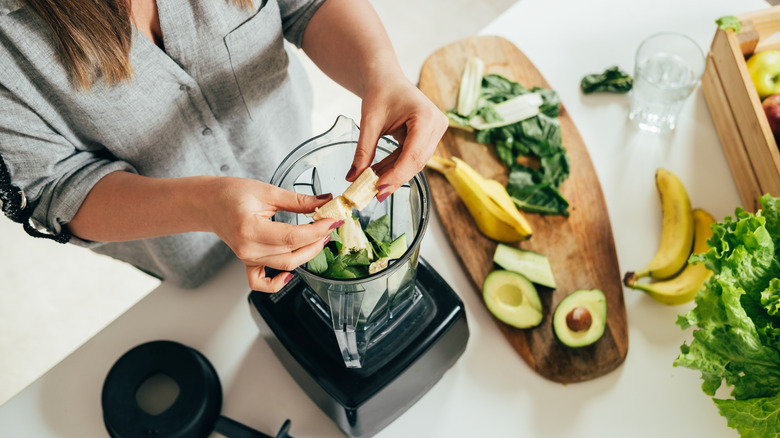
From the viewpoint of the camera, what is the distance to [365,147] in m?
0.79

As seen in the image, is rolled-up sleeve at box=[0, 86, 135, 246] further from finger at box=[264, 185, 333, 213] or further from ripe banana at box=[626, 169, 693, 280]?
ripe banana at box=[626, 169, 693, 280]

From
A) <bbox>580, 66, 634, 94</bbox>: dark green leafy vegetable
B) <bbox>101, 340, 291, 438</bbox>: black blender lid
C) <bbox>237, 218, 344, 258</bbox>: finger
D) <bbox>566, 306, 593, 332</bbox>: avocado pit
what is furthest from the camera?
<bbox>580, 66, 634, 94</bbox>: dark green leafy vegetable

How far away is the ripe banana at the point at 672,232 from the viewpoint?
111cm

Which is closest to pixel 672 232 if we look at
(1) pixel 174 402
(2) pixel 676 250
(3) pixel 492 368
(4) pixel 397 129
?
(2) pixel 676 250

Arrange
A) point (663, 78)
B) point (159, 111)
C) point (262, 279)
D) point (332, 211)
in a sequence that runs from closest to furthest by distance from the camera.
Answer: point (332, 211) → point (262, 279) → point (159, 111) → point (663, 78)

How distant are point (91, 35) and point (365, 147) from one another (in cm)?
42

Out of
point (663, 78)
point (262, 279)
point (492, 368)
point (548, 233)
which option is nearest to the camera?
point (262, 279)

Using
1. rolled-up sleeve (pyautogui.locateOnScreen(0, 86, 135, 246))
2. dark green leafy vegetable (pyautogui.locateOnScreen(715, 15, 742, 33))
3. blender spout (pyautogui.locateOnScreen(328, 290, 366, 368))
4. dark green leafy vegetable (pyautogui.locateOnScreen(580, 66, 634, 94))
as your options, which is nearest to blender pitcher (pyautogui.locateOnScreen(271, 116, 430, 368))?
Result: blender spout (pyautogui.locateOnScreen(328, 290, 366, 368))

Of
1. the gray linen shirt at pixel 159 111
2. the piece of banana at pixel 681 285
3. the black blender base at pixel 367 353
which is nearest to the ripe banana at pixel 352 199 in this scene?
the black blender base at pixel 367 353

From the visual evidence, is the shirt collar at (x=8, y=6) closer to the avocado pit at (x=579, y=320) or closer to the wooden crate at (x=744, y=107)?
the avocado pit at (x=579, y=320)

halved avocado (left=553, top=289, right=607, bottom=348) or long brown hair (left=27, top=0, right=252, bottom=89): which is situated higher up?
long brown hair (left=27, top=0, right=252, bottom=89)

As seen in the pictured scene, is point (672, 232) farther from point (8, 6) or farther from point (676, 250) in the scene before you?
point (8, 6)

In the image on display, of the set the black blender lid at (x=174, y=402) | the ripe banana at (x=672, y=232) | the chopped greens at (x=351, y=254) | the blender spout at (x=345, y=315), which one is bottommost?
the black blender lid at (x=174, y=402)

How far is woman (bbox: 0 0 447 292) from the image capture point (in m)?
0.77
